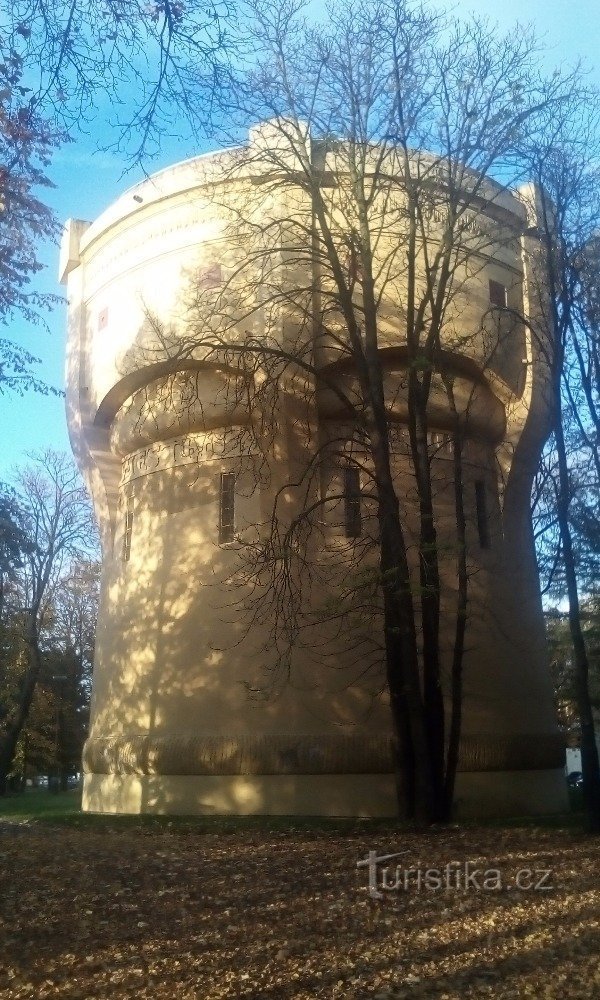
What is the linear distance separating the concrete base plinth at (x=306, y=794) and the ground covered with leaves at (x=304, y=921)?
4651mm

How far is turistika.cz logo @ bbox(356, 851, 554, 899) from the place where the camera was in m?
8.31

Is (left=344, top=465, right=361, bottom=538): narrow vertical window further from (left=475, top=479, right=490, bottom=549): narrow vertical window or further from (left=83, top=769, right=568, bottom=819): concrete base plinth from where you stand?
(left=83, top=769, right=568, bottom=819): concrete base plinth

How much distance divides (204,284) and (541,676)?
33.9ft

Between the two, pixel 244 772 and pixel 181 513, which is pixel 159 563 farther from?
pixel 244 772

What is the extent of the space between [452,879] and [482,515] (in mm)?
10957

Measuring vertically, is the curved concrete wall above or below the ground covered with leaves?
above

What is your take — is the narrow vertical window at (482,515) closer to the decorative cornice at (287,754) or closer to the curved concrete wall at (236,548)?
the curved concrete wall at (236,548)

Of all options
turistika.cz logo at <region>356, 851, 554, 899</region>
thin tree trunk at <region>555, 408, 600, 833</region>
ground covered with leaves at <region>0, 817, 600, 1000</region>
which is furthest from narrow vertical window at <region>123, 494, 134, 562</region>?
turistika.cz logo at <region>356, 851, 554, 899</region>

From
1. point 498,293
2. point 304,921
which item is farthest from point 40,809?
point 304,921

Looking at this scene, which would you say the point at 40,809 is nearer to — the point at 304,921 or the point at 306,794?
the point at 306,794

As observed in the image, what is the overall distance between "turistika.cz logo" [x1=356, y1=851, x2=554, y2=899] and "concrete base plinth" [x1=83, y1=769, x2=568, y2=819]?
6.66 m

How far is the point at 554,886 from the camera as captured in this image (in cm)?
839

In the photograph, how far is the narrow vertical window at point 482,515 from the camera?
18.7m

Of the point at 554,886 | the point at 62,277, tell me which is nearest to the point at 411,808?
the point at 554,886
